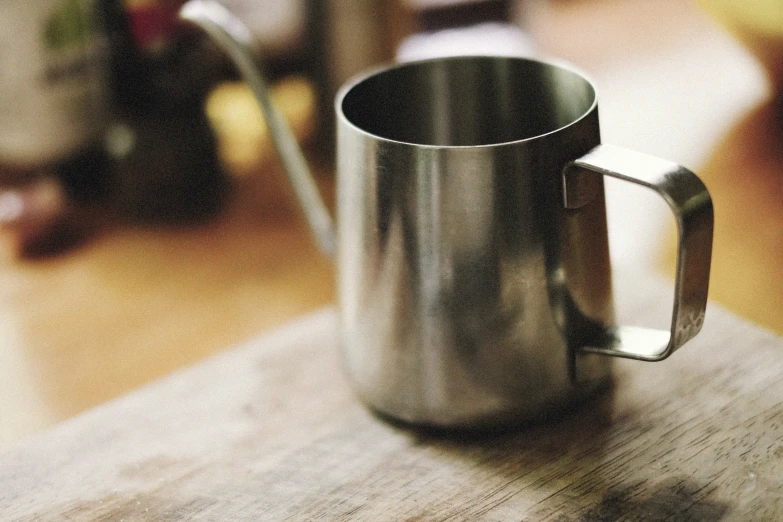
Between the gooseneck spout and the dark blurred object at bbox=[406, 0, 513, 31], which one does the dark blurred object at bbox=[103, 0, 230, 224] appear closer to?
the gooseneck spout

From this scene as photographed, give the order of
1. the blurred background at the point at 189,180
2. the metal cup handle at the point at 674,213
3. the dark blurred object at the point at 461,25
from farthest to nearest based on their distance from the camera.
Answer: the dark blurred object at the point at 461,25 → the blurred background at the point at 189,180 → the metal cup handle at the point at 674,213

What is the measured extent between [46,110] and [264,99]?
0.78 ft

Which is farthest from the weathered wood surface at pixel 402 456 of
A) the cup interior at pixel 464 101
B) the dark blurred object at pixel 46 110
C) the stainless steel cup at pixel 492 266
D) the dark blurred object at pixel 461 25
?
the dark blurred object at pixel 461 25

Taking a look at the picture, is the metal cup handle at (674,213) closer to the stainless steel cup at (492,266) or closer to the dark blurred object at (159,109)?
the stainless steel cup at (492,266)

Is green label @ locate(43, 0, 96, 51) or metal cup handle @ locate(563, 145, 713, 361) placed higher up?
green label @ locate(43, 0, 96, 51)

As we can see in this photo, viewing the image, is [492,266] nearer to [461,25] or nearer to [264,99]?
[264,99]

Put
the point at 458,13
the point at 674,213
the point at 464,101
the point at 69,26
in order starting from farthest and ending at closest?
the point at 458,13
the point at 69,26
the point at 464,101
the point at 674,213

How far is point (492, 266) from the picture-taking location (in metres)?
0.35

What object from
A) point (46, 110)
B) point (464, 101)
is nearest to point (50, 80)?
point (46, 110)

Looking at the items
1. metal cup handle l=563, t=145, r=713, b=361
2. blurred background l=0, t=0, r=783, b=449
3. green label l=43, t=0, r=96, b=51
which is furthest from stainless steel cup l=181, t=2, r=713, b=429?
green label l=43, t=0, r=96, b=51

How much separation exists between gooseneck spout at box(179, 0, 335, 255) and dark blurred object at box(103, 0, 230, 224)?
12 centimetres

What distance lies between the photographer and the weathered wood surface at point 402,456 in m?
0.36

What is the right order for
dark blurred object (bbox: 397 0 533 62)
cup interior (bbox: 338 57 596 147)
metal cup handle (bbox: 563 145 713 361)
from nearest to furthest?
metal cup handle (bbox: 563 145 713 361) → cup interior (bbox: 338 57 596 147) → dark blurred object (bbox: 397 0 533 62)

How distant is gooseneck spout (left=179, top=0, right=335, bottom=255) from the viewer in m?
0.44
